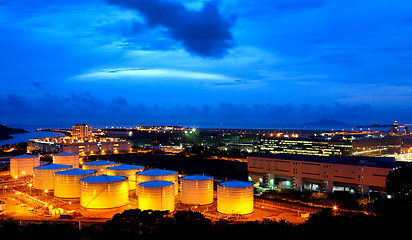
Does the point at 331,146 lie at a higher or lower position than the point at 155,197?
higher

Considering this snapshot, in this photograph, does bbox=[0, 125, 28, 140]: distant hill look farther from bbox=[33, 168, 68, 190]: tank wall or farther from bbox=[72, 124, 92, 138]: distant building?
bbox=[33, 168, 68, 190]: tank wall

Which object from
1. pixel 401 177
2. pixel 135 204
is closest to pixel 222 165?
pixel 135 204

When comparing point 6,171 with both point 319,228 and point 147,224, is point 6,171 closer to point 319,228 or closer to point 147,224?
point 147,224

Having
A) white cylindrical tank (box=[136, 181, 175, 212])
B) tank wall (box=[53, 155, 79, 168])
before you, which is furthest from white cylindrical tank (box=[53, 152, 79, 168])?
white cylindrical tank (box=[136, 181, 175, 212])

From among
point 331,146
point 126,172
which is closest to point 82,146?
point 126,172

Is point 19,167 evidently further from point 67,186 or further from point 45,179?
point 67,186

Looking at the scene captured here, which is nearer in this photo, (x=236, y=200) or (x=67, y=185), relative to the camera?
(x=236, y=200)

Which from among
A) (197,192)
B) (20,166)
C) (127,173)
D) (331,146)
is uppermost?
(331,146)

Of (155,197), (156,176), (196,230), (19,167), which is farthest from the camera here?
(19,167)
